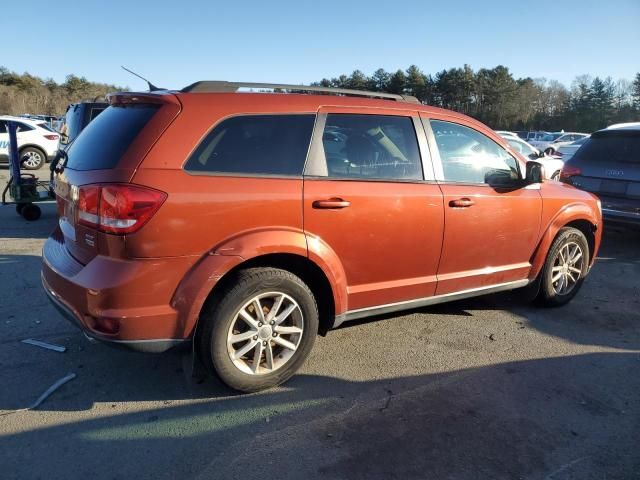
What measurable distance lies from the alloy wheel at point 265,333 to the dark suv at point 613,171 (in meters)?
5.71

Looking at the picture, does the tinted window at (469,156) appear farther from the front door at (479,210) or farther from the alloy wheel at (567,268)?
the alloy wheel at (567,268)

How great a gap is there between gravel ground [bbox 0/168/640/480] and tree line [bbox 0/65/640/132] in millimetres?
48673

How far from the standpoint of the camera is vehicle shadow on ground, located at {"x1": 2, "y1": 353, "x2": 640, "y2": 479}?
2471 mm

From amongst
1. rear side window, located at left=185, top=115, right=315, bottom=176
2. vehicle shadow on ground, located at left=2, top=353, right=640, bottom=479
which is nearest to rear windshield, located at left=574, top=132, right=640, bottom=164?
vehicle shadow on ground, located at left=2, top=353, right=640, bottom=479

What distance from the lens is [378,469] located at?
2469mm

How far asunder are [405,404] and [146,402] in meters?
1.62

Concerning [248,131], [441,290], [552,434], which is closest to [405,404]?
[552,434]

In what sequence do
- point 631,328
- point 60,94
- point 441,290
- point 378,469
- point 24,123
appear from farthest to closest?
point 60,94, point 24,123, point 631,328, point 441,290, point 378,469

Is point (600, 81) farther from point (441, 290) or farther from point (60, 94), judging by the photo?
point (441, 290)

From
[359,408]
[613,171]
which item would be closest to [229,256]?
[359,408]

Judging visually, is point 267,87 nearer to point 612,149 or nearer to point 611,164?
point 611,164

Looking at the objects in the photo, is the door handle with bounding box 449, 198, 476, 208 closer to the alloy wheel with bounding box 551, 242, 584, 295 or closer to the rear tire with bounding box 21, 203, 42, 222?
the alloy wheel with bounding box 551, 242, 584, 295

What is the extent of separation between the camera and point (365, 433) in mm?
2766

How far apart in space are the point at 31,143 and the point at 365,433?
52.1 ft
